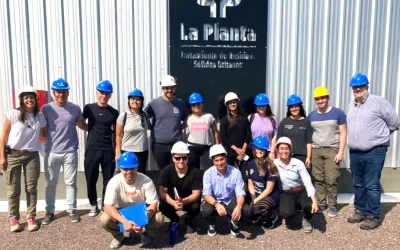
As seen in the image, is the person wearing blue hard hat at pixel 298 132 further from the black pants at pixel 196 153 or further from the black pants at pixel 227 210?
the black pants at pixel 227 210

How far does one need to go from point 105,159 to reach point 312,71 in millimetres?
3771

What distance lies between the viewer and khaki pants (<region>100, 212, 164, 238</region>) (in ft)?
13.6

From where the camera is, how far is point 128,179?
4.28 meters

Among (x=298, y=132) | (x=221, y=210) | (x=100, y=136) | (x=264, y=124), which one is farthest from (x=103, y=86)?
(x=298, y=132)

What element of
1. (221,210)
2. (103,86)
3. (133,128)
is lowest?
(221,210)

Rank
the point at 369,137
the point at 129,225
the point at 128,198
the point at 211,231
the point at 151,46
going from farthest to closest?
the point at 151,46 → the point at 369,137 → the point at 211,231 → the point at 128,198 → the point at 129,225

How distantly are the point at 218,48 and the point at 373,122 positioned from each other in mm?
2667

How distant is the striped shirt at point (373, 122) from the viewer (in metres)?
4.65

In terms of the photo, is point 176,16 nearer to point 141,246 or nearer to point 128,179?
point 128,179

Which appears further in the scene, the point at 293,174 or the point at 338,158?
the point at 338,158

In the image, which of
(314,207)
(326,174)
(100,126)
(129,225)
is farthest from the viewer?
(326,174)

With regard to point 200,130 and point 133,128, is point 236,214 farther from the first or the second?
point 133,128

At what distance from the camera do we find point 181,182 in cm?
459

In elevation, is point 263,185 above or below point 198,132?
below
